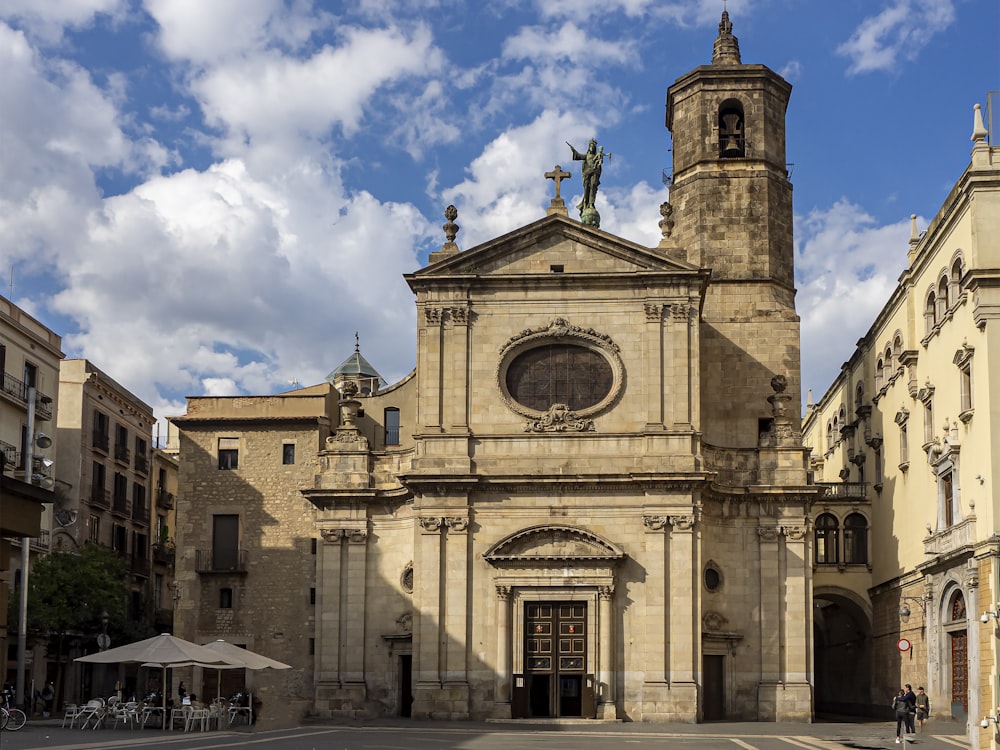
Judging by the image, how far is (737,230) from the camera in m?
49.7

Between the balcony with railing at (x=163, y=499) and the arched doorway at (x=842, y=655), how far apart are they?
108 ft

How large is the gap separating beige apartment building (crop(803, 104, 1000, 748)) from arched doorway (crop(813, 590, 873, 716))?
143 millimetres

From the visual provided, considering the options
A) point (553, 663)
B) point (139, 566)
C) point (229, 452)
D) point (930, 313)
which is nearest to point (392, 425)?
point (229, 452)

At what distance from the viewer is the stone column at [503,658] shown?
41.7m

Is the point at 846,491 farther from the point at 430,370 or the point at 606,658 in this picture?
the point at 430,370

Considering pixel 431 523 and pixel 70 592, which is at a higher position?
pixel 431 523

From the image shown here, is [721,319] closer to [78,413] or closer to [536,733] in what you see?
[536,733]

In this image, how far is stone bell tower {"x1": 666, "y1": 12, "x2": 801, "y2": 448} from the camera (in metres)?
48.2

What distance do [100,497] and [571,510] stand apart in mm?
25929

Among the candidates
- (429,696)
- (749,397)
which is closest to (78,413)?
(429,696)

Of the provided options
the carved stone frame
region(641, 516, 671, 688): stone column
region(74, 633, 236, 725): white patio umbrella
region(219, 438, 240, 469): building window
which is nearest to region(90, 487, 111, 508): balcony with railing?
region(219, 438, 240, 469): building window

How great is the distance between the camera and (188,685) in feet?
171

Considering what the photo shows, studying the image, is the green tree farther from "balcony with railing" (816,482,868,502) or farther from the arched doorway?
"balcony with railing" (816,482,868,502)

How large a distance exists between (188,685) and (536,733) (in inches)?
780
